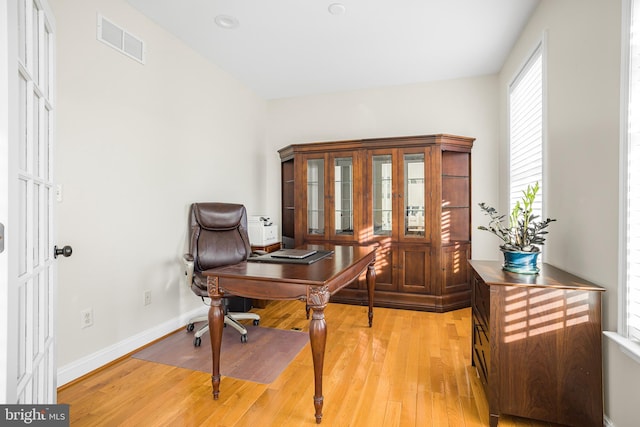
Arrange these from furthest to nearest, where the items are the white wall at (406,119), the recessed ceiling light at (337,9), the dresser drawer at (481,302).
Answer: the white wall at (406,119)
the recessed ceiling light at (337,9)
the dresser drawer at (481,302)

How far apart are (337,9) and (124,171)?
2.06 m

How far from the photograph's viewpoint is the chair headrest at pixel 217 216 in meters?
3.02

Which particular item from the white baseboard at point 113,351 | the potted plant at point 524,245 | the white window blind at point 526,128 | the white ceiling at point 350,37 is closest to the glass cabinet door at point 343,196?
the white ceiling at point 350,37

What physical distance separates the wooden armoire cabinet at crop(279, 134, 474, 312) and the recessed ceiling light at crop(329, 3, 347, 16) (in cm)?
140

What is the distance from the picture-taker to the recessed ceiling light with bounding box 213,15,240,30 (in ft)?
8.70

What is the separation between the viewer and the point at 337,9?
2.53m

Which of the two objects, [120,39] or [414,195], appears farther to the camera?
[414,195]

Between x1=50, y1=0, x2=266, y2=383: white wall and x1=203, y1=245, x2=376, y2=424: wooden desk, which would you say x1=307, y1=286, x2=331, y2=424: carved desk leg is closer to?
x1=203, y1=245, x2=376, y2=424: wooden desk

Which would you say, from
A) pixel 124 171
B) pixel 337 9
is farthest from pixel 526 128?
pixel 124 171

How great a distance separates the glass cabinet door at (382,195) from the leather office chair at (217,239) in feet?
4.86

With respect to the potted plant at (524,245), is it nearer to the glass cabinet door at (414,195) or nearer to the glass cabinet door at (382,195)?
the glass cabinet door at (414,195)

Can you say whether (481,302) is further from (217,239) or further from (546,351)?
(217,239)

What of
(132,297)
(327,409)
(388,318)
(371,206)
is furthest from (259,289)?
(371,206)

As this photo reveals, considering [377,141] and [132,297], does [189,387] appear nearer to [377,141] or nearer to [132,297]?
[132,297]
